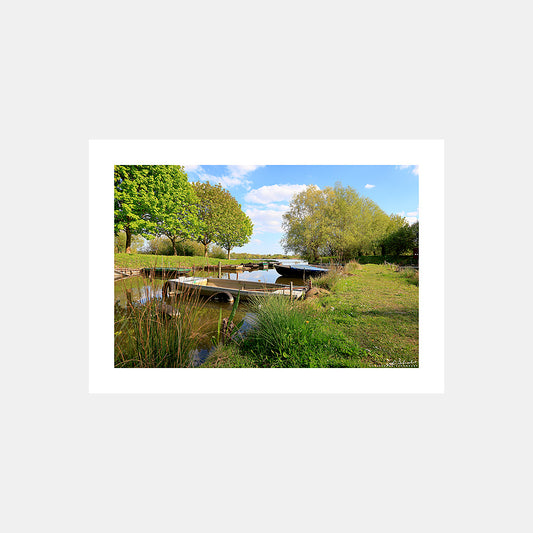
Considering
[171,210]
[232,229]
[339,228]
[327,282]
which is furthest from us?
[339,228]

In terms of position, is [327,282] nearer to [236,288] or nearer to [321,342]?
[236,288]

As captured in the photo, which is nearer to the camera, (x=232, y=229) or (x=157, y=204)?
(x=157, y=204)

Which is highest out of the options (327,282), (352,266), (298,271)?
(352,266)

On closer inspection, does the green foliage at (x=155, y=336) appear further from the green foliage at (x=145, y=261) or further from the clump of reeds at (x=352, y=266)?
the clump of reeds at (x=352, y=266)

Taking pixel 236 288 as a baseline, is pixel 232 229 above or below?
above

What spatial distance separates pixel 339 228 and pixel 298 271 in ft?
9.22
